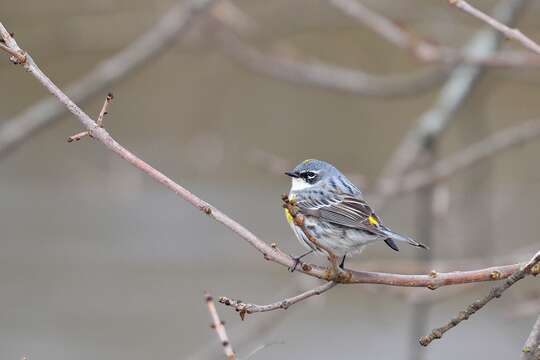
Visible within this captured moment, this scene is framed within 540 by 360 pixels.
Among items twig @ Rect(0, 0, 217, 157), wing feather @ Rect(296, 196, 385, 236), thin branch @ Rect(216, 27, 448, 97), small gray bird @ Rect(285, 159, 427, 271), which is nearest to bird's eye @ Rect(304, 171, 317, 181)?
small gray bird @ Rect(285, 159, 427, 271)

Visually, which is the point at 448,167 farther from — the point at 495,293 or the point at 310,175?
the point at 495,293

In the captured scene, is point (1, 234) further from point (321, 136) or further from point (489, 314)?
point (489, 314)

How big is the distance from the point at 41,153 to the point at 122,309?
2.64m

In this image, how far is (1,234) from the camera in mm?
10695

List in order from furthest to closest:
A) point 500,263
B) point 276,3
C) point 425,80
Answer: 1. point 276,3
2. point 425,80
3. point 500,263

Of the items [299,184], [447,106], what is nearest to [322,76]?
[447,106]

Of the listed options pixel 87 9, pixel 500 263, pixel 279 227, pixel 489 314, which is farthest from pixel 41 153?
pixel 500 263

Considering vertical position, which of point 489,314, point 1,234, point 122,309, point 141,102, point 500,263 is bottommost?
point 500,263

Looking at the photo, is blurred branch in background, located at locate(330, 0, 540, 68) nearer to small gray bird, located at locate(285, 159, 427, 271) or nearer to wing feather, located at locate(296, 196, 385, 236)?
small gray bird, located at locate(285, 159, 427, 271)

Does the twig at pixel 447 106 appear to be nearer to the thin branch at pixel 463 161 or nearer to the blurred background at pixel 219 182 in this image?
the thin branch at pixel 463 161

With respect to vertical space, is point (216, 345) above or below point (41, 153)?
below

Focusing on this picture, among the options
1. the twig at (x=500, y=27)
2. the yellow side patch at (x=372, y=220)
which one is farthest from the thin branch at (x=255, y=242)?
the yellow side patch at (x=372, y=220)

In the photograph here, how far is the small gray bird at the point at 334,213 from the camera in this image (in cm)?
459

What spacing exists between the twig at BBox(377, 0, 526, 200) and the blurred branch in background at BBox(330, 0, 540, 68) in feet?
0.91
